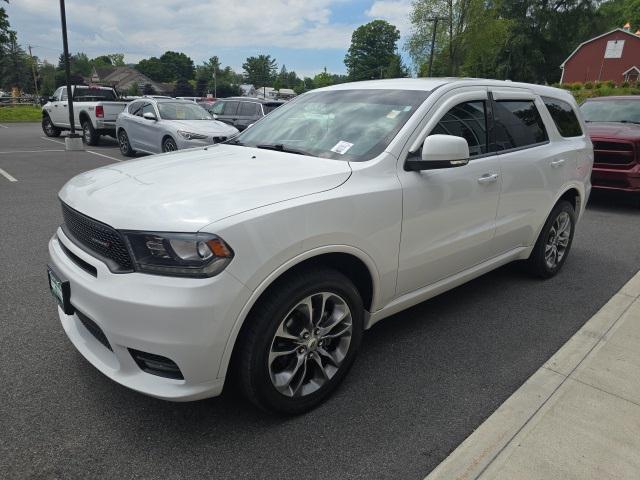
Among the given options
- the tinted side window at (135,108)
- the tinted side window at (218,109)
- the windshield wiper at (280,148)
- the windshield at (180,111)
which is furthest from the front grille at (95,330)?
the tinted side window at (218,109)

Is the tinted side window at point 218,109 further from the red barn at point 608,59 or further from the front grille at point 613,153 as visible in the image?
the red barn at point 608,59

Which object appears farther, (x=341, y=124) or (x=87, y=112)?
(x=87, y=112)

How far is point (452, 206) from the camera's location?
3.21 metres

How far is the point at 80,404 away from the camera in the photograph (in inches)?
104

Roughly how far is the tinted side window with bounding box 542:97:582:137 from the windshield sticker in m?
2.46

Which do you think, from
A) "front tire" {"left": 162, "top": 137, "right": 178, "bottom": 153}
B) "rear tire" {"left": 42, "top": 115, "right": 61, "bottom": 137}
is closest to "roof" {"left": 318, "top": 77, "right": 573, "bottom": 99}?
"front tire" {"left": 162, "top": 137, "right": 178, "bottom": 153}

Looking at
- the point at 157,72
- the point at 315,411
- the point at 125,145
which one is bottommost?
the point at 315,411

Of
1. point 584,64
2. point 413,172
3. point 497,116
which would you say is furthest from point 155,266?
point 584,64

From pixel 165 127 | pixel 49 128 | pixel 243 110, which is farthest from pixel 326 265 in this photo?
pixel 49 128

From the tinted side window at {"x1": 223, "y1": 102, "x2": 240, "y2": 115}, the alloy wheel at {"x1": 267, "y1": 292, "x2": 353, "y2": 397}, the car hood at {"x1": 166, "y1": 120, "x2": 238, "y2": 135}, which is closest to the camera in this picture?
the alloy wheel at {"x1": 267, "y1": 292, "x2": 353, "y2": 397}

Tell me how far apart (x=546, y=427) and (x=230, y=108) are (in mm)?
14196

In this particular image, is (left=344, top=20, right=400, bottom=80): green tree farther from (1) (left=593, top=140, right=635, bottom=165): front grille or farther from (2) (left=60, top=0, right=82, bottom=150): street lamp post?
(1) (left=593, top=140, right=635, bottom=165): front grille

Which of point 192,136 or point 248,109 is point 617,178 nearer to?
point 192,136

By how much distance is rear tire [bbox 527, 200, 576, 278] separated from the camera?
14.8 feet
